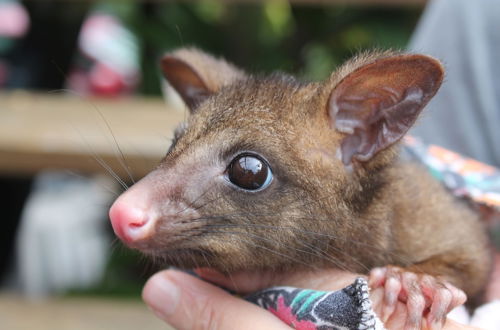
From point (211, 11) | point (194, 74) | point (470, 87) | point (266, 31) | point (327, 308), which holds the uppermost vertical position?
point (211, 11)

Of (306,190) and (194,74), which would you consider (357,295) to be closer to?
(306,190)

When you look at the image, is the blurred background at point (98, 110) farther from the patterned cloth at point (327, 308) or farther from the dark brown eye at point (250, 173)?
the patterned cloth at point (327, 308)

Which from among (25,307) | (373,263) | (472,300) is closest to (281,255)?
(373,263)

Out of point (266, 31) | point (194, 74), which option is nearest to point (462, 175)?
point (194, 74)

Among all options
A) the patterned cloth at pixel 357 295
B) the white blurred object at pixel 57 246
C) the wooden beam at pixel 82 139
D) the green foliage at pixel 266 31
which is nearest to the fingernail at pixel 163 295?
the patterned cloth at pixel 357 295

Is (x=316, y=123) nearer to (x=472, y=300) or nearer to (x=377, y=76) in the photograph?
(x=377, y=76)

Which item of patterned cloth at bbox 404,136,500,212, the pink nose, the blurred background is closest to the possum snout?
the pink nose

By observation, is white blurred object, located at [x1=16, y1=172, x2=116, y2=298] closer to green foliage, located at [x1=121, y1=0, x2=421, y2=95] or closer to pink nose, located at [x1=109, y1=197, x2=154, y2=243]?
green foliage, located at [x1=121, y1=0, x2=421, y2=95]
